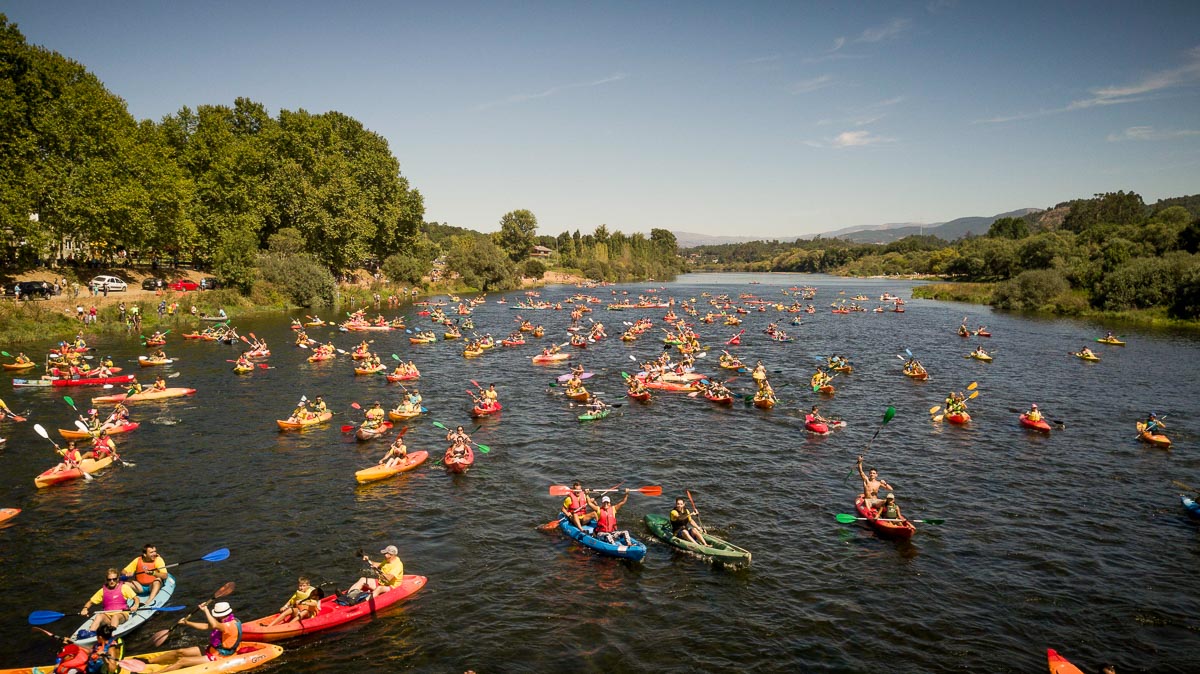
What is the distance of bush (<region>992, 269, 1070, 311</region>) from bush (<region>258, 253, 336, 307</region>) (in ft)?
314

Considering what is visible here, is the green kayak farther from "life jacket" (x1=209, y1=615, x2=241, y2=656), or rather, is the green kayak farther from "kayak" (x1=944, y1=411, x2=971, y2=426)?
"kayak" (x1=944, y1=411, x2=971, y2=426)

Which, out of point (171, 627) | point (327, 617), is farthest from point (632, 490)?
point (171, 627)

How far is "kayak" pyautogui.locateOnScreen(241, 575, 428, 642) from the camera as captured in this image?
14781 mm

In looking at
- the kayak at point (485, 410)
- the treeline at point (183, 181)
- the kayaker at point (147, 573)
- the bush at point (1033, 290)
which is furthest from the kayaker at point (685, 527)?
the bush at point (1033, 290)

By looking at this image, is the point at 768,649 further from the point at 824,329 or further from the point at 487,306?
the point at 487,306

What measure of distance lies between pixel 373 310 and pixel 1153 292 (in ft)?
317

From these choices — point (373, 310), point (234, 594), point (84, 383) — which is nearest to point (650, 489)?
point (234, 594)

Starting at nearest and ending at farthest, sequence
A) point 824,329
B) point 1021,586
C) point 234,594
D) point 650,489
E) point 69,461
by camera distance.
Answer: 1. point 234,594
2. point 1021,586
3. point 650,489
4. point 69,461
5. point 824,329

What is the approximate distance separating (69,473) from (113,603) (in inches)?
482

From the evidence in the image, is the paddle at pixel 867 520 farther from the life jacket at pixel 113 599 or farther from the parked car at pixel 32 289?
the parked car at pixel 32 289

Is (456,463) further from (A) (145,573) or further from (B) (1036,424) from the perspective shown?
(B) (1036,424)

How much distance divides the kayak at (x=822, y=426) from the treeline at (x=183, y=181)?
58510mm

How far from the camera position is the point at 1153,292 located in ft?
254

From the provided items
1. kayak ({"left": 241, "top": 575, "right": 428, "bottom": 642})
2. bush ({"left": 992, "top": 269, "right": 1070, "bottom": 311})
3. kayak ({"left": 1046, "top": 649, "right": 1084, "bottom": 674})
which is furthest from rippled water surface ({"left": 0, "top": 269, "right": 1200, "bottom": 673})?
bush ({"left": 992, "top": 269, "right": 1070, "bottom": 311})
